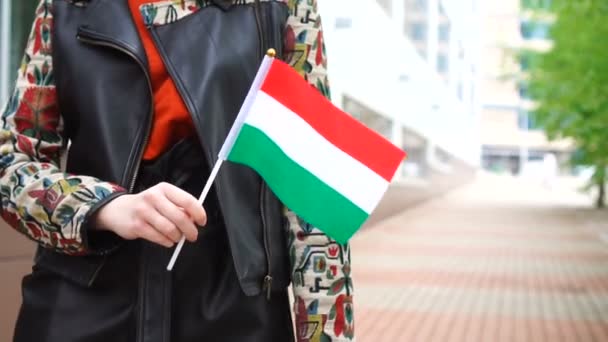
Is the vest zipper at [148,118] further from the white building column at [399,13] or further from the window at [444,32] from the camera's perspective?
the window at [444,32]

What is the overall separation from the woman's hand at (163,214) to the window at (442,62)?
85.5ft

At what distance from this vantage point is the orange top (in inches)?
50.1

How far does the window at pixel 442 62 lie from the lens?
27.1 metres

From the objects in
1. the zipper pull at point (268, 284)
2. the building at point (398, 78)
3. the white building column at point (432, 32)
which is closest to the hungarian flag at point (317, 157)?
the zipper pull at point (268, 284)

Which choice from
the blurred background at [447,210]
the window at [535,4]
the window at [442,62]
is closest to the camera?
the blurred background at [447,210]

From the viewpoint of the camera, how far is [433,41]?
80.7 feet

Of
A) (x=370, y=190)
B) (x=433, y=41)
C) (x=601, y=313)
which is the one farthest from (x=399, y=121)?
(x=370, y=190)

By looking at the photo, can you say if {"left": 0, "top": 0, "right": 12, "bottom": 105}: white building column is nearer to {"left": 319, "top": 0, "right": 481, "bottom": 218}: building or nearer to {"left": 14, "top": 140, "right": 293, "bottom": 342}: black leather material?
{"left": 319, "top": 0, "right": 481, "bottom": 218}: building

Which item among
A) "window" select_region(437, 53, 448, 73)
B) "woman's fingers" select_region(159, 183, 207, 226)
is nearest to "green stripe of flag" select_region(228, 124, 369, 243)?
"woman's fingers" select_region(159, 183, 207, 226)

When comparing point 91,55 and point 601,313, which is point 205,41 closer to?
point 91,55

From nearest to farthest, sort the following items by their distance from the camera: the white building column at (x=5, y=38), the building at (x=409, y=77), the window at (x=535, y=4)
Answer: the white building column at (x=5, y=38) < the building at (x=409, y=77) < the window at (x=535, y=4)

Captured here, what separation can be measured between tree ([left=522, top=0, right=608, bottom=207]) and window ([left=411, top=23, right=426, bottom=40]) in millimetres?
2493

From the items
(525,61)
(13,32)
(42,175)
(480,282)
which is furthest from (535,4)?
(42,175)

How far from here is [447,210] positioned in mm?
21531
